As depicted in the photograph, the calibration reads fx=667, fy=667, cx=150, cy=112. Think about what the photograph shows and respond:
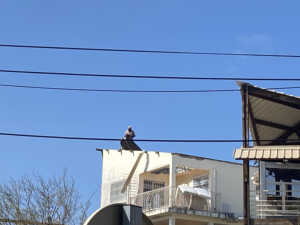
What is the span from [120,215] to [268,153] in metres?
16.6

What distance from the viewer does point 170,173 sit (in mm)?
26250

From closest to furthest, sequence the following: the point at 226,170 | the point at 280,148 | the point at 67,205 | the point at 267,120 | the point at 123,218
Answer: the point at 123,218
the point at 280,148
the point at 67,205
the point at 267,120
the point at 226,170

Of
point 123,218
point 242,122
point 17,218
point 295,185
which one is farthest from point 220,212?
point 123,218

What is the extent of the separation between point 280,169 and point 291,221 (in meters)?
2.47

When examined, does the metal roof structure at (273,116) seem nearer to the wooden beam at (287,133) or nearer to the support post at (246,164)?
the wooden beam at (287,133)

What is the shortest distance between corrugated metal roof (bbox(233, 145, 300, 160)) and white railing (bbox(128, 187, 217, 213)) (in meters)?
4.91

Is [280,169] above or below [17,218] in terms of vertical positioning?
above

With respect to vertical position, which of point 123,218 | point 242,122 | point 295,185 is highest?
point 242,122

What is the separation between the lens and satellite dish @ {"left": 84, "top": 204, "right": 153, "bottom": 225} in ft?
16.6

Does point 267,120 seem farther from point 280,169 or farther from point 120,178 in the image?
point 120,178

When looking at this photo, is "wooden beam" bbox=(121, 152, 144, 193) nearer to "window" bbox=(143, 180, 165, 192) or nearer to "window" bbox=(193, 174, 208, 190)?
"window" bbox=(143, 180, 165, 192)

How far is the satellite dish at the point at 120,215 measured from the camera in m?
5.06

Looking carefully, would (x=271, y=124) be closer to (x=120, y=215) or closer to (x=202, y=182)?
(x=202, y=182)

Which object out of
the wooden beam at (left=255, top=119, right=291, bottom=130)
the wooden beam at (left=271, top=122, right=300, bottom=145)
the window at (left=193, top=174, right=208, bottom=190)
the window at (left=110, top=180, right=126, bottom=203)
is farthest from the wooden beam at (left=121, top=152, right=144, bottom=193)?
the wooden beam at (left=271, top=122, right=300, bottom=145)
